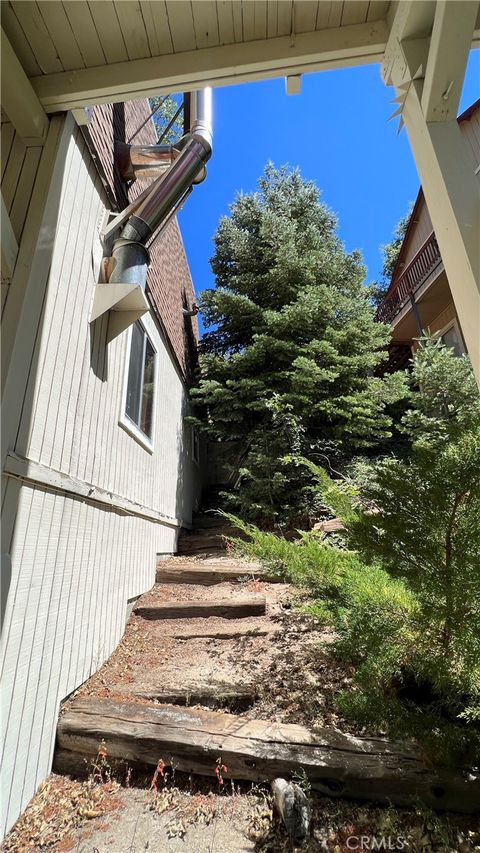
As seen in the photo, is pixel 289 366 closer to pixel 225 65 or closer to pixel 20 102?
pixel 225 65

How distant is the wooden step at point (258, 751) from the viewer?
181 cm

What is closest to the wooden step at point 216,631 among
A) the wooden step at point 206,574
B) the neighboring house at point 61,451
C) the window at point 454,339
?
the neighboring house at point 61,451

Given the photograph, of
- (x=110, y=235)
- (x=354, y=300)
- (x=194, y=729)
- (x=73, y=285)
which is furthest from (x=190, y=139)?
(x=194, y=729)

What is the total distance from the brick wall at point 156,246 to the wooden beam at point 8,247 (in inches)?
66.8

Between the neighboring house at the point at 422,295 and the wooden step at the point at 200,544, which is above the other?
the neighboring house at the point at 422,295

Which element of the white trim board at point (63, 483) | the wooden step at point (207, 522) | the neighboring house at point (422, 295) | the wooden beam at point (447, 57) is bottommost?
the white trim board at point (63, 483)

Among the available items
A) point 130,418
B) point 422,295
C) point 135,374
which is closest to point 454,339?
point 422,295

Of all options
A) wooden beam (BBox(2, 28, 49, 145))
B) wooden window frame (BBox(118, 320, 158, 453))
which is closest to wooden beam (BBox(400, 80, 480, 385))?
wooden beam (BBox(2, 28, 49, 145))

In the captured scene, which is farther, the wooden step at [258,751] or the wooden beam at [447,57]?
the wooden step at [258,751]

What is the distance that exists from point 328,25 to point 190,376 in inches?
288

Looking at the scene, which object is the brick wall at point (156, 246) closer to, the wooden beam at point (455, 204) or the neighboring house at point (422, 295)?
the wooden beam at point (455, 204)

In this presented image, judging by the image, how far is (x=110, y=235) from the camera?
355cm

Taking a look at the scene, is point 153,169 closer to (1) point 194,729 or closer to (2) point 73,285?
(2) point 73,285

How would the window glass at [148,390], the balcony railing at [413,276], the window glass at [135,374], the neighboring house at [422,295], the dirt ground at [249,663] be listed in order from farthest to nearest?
the balcony railing at [413,276]
the neighboring house at [422,295]
the window glass at [148,390]
the window glass at [135,374]
the dirt ground at [249,663]
